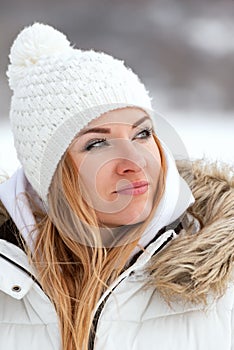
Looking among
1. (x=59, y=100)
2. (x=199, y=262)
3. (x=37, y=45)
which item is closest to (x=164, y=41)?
(x=37, y=45)

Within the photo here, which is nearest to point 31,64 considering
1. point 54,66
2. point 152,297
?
point 54,66

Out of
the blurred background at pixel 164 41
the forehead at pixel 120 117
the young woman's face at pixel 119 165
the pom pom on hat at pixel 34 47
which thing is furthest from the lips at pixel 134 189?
the blurred background at pixel 164 41

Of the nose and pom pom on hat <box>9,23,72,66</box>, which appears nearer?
the nose

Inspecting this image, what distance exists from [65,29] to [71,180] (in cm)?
206

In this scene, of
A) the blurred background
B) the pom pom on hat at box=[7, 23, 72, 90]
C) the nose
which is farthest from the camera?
the blurred background

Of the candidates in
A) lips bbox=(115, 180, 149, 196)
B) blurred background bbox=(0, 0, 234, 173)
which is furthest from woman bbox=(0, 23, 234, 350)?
blurred background bbox=(0, 0, 234, 173)

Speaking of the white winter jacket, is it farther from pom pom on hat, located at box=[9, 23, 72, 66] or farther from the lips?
pom pom on hat, located at box=[9, 23, 72, 66]

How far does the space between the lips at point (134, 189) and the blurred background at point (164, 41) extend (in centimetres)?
143

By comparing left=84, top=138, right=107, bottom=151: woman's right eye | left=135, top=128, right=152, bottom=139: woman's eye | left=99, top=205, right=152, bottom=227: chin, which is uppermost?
left=135, top=128, right=152, bottom=139: woman's eye

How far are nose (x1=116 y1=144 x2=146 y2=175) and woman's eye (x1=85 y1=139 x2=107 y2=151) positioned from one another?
0.14 feet

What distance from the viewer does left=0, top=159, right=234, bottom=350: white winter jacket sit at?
1.12m

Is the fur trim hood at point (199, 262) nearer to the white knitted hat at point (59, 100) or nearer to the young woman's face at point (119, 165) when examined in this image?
the young woman's face at point (119, 165)

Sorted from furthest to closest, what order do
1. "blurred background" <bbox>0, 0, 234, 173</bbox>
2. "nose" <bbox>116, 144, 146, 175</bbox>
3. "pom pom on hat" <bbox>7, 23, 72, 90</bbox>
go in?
"blurred background" <bbox>0, 0, 234, 173</bbox>
"pom pom on hat" <bbox>7, 23, 72, 90</bbox>
"nose" <bbox>116, 144, 146, 175</bbox>

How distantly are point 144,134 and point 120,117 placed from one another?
0.05m
